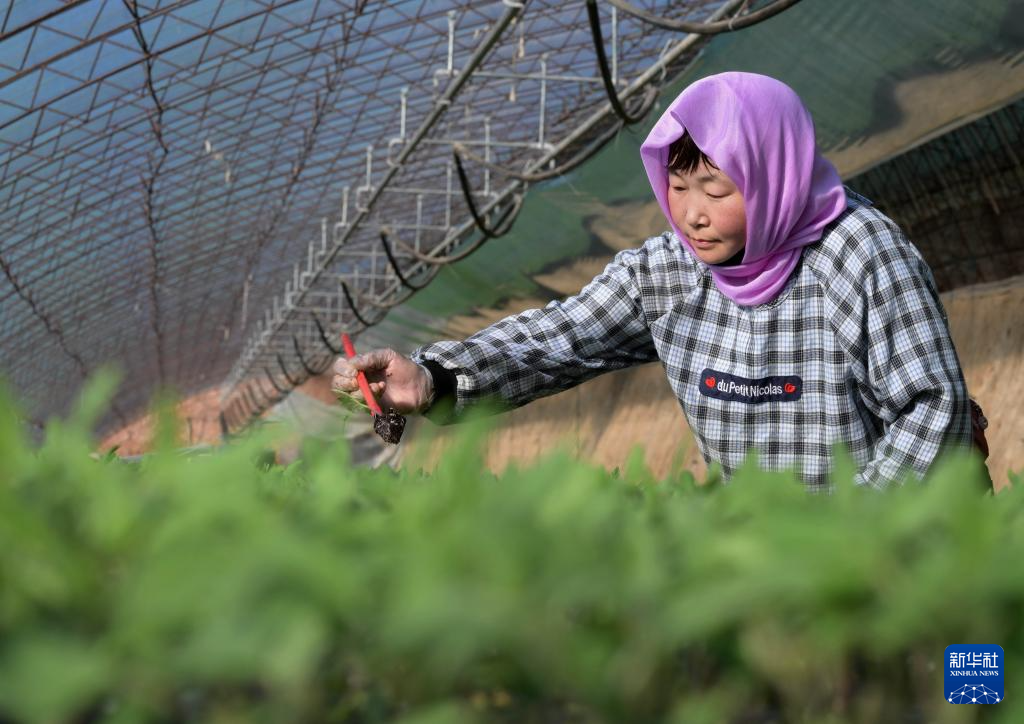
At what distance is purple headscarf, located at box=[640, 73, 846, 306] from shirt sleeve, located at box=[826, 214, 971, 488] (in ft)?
0.60

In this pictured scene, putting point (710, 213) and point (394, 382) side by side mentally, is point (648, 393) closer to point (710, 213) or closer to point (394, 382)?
point (710, 213)

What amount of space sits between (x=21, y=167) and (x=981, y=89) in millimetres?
21544

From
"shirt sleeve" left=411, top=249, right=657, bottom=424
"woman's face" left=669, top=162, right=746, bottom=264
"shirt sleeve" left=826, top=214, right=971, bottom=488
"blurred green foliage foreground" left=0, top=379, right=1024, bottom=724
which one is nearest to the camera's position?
"blurred green foliage foreground" left=0, top=379, right=1024, bottom=724

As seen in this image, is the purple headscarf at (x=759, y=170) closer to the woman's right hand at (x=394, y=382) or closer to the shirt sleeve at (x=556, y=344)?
the shirt sleeve at (x=556, y=344)

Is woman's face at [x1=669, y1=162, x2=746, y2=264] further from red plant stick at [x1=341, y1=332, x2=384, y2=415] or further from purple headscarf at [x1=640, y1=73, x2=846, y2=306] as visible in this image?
red plant stick at [x1=341, y1=332, x2=384, y2=415]

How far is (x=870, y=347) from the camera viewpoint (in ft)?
8.55

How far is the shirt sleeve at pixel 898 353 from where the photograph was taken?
2436mm

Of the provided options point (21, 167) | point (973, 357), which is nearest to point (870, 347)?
point (973, 357)

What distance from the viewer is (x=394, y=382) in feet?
→ 8.34

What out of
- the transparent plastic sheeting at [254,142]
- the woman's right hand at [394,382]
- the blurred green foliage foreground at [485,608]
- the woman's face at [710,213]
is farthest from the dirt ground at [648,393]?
the blurred green foliage foreground at [485,608]

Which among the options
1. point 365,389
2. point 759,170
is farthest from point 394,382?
point 759,170

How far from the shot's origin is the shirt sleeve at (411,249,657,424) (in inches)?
109

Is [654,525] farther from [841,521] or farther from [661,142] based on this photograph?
[661,142]

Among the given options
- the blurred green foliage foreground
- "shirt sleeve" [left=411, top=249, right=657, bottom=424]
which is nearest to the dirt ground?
"shirt sleeve" [left=411, top=249, right=657, bottom=424]
